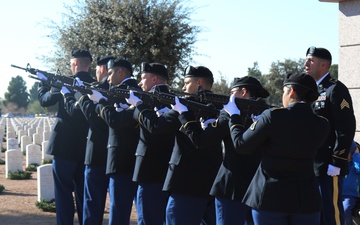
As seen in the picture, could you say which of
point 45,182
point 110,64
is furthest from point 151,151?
point 45,182

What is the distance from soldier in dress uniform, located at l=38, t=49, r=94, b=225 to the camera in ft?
23.3

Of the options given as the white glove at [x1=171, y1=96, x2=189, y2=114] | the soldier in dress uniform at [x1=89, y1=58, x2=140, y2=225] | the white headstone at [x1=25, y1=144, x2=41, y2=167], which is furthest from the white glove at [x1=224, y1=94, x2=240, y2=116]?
the white headstone at [x1=25, y1=144, x2=41, y2=167]

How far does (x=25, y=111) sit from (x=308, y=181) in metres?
112

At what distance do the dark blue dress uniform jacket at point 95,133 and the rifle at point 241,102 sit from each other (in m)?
1.60

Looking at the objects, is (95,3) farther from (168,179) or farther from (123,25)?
(168,179)

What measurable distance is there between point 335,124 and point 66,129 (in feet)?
10.9

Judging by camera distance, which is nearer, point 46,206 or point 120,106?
point 120,106

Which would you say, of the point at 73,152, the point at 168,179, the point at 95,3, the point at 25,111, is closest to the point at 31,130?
the point at 95,3

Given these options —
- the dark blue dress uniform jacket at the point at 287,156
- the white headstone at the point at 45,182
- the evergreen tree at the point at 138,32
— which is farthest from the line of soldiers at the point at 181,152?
the evergreen tree at the point at 138,32

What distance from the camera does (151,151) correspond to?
18.7 feet

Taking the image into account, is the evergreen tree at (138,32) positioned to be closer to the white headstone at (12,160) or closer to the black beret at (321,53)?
the white headstone at (12,160)

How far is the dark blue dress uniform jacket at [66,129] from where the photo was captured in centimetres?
710

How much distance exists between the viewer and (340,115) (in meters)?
5.41

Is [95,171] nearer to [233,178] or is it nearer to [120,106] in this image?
[120,106]
